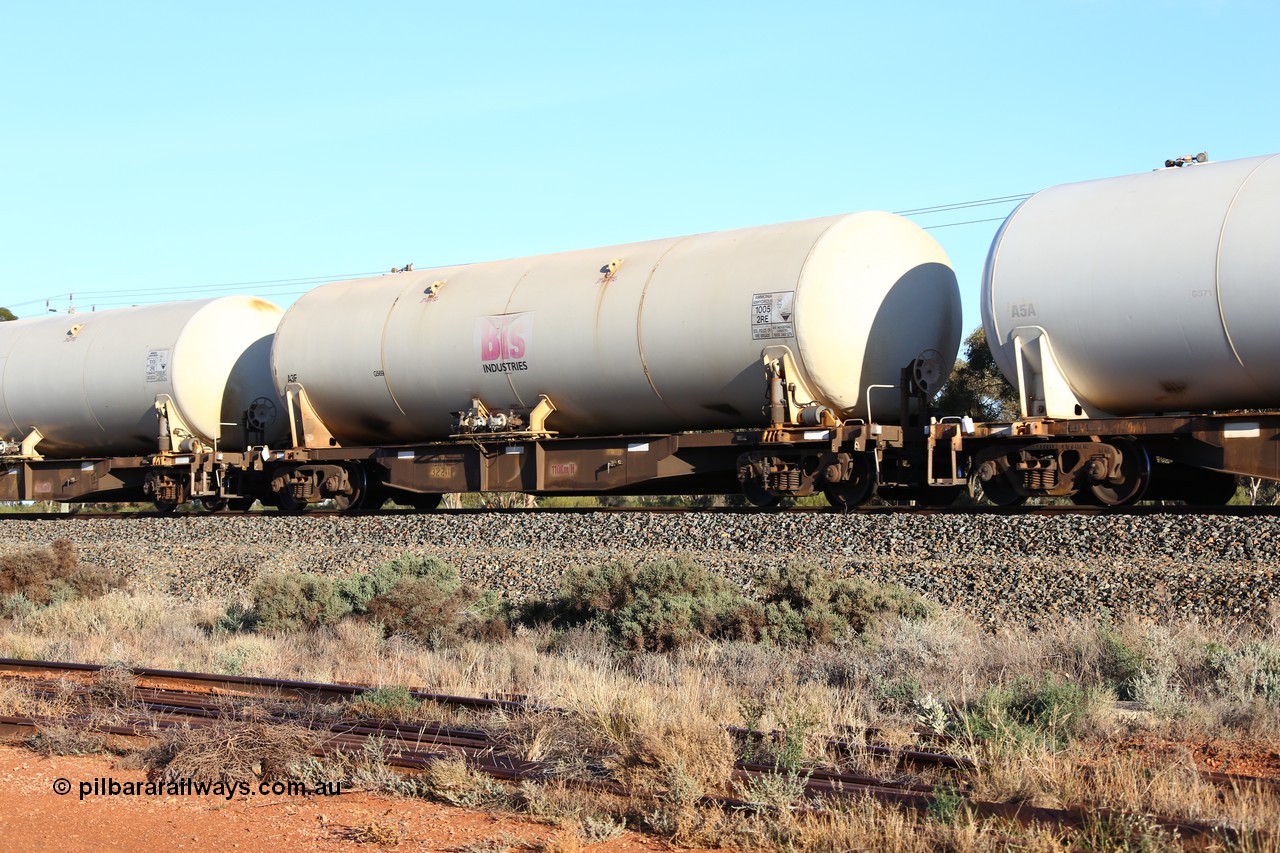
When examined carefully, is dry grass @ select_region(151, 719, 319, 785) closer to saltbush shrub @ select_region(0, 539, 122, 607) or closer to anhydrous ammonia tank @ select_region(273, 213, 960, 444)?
saltbush shrub @ select_region(0, 539, 122, 607)

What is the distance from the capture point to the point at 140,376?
22688mm

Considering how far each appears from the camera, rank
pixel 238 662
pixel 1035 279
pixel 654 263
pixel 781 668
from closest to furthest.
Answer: pixel 781 668
pixel 238 662
pixel 1035 279
pixel 654 263

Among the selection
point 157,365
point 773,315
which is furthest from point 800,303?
point 157,365

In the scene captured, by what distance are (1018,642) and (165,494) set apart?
17.8 m

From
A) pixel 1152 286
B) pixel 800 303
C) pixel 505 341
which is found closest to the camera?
pixel 1152 286

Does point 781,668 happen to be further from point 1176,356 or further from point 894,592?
point 1176,356

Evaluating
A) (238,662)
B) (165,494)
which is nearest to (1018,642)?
(238,662)

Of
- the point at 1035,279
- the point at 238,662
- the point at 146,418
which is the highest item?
the point at 1035,279

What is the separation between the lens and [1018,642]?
30.1ft

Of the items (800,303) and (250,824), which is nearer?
(250,824)

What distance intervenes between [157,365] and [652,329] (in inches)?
420

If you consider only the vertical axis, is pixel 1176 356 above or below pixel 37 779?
above

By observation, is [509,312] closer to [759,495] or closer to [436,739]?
[759,495]

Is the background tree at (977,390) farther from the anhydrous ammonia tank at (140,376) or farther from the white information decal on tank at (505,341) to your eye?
the anhydrous ammonia tank at (140,376)
